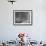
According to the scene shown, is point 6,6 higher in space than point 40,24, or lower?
higher

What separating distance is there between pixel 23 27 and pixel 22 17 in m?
0.37

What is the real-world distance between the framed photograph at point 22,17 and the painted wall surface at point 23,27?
11cm

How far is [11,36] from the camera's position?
4844mm

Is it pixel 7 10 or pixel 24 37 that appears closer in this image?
pixel 24 37

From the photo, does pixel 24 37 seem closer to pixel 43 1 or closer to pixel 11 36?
pixel 11 36

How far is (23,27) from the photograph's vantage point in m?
4.85

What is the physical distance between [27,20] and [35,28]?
416mm

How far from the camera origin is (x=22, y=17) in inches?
192

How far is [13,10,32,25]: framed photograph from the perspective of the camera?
4.83 m

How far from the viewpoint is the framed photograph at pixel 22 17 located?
4.83 metres

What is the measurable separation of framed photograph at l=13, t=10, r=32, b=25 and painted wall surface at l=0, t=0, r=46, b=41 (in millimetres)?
111

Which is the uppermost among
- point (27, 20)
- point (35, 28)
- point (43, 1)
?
point (43, 1)

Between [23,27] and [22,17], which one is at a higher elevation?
[22,17]

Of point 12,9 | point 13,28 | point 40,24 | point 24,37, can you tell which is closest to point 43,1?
point 40,24
